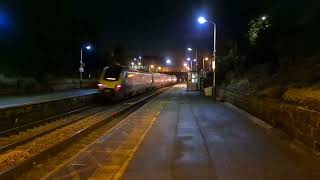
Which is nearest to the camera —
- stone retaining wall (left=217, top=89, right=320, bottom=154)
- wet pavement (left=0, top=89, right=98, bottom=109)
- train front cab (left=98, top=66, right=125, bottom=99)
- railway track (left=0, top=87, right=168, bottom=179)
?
railway track (left=0, top=87, right=168, bottom=179)

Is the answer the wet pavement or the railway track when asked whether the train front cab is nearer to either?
the wet pavement

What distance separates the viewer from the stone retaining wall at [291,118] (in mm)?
12281

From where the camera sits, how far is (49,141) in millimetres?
15328

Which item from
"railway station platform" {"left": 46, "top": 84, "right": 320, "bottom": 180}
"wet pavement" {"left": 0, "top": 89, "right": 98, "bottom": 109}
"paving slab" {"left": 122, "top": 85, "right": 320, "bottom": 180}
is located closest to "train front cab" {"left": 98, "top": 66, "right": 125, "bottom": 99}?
"wet pavement" {"left": 0, "top": 89, "right": 98, "bottom": 109}

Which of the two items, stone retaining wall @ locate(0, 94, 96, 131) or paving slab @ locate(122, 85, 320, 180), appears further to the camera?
stone retaining wall @ locate(0, 94, 96, 131)

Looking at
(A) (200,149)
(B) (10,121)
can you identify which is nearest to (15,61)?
(B) (10,121)

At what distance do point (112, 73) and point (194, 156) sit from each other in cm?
2643

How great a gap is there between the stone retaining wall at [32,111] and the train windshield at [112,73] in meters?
5.66

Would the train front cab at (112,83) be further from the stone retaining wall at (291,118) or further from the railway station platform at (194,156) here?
the railway station platform at (194,156)

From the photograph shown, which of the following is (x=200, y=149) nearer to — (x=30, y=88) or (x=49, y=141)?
(x=49, y=141)

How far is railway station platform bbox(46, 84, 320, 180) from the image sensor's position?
966 centimetres

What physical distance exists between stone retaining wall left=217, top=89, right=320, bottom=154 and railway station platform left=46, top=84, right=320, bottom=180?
33cm

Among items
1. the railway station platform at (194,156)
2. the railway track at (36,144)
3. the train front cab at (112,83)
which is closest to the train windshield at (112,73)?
the train front cab at (112,83)

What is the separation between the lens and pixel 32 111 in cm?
2277
